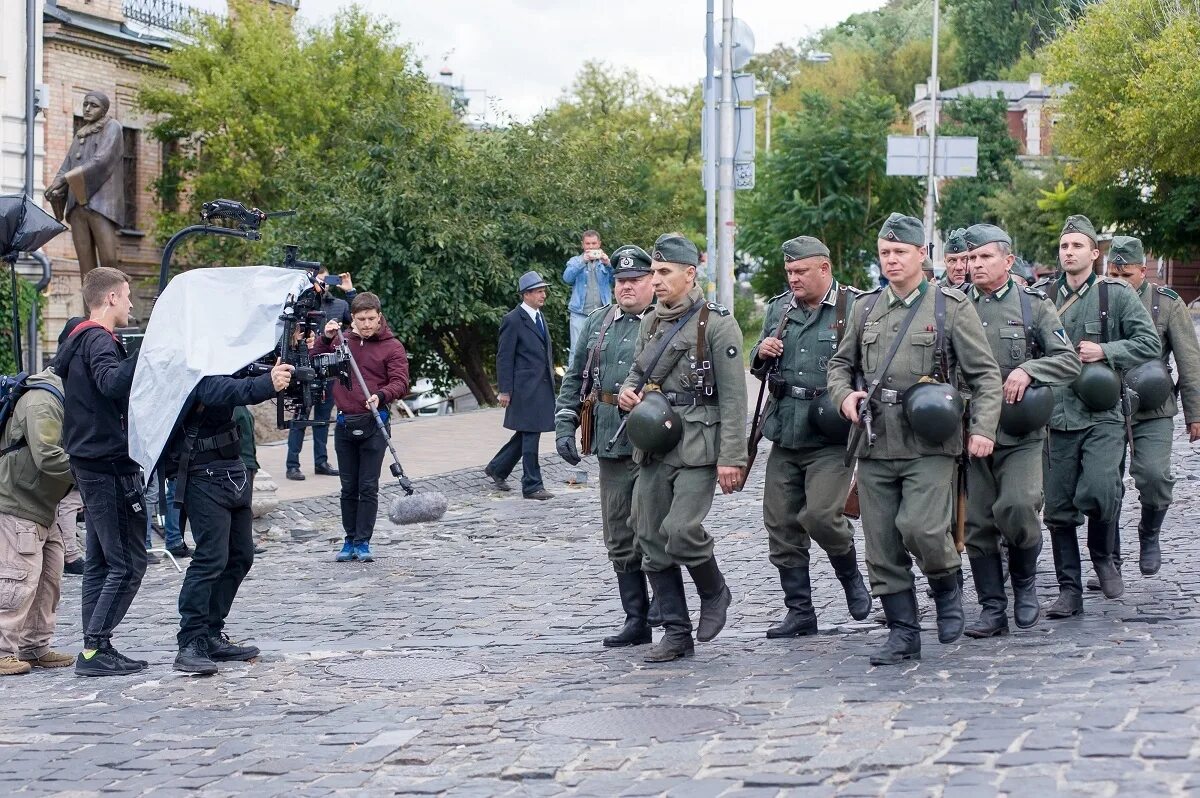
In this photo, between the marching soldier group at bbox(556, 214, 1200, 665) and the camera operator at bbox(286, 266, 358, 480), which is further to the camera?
the camera operator at bbox(286, 266, 358, 480)

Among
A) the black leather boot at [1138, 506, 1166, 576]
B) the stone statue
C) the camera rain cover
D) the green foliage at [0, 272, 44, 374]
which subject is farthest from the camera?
the green foliage at [0, 272, 44, 374]

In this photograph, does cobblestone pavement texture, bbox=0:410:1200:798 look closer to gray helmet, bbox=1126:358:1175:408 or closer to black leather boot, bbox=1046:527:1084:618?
black leather boot, bbox=1046:527:1084:618

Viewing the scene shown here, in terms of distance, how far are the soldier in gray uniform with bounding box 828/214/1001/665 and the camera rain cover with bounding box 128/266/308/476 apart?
8.89 feet

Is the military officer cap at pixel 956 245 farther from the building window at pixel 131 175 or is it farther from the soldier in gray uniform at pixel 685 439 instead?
the building window at pixel 131 175

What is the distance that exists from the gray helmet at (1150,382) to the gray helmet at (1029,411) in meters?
1.13

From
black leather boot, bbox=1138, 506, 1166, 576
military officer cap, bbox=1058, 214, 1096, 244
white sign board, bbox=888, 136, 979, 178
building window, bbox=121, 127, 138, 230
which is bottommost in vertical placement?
black leather boot, bbox=1138, 506, 1166, 576

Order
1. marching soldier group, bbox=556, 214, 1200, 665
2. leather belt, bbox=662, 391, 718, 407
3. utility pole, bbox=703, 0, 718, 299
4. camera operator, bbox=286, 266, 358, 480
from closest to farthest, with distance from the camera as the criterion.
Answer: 1. marching soldier group, bbox=556, 214, 1200, 665
2. leather belt, bbox=662, 391, 718, 407
3. camera operator, bbox=286, 266, 358, 480
4. utility pole, bbox=703, 0, 718, 299

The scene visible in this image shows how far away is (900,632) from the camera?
7.51 m

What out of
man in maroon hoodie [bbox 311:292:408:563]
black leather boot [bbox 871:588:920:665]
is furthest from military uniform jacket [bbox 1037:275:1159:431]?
man in maroon hoodie [bbox 311:292:408:563]

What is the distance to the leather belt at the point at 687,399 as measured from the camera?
794cm

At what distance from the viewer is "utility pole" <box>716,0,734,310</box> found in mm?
24406

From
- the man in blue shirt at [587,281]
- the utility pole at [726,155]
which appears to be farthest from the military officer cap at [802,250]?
the utility pole at [726,155]

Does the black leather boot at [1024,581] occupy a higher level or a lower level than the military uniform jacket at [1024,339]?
lower

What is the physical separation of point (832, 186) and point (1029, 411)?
31010 mm
